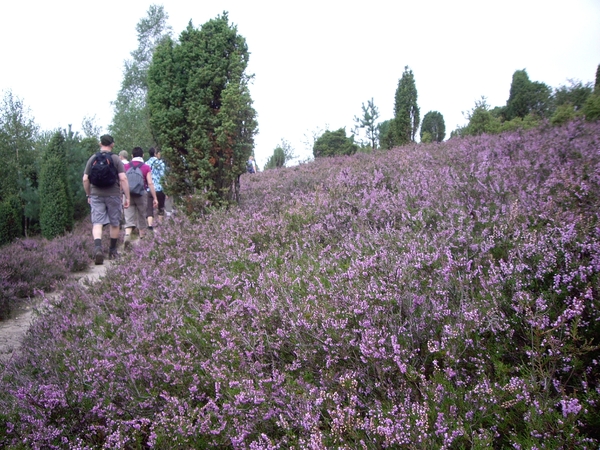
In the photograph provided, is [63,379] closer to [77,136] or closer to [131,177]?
[131,177]

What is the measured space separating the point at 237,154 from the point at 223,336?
471cm

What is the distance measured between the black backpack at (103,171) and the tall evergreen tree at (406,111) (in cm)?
1452

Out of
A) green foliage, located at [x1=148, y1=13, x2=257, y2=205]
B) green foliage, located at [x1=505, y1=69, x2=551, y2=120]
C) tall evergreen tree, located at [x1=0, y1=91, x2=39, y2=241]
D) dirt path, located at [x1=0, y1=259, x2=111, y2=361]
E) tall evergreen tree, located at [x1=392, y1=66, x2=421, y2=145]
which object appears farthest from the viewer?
tall evergreen tree, located at [x1=392, y1=66, x2=421, y2=145]

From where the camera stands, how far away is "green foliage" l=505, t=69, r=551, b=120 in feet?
63.3

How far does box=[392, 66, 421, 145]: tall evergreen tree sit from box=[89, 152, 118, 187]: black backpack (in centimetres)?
1452

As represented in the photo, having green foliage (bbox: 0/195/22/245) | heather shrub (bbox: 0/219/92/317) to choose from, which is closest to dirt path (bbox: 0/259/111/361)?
heather shrub (bbox: 0/219/92/317)

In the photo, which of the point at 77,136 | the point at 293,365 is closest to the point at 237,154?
the point at 293,365

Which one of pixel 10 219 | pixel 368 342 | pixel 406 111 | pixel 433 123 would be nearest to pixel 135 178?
pixel 10 219

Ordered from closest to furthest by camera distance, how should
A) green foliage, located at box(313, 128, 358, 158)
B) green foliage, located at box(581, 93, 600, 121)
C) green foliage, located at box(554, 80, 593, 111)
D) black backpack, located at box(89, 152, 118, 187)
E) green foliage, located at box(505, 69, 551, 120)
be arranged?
black backpack, located at box(89, 152, 118, 187) → green foliage, located at box(581, 93, 600, 121) → green foliage, located at box(554, 80, 593, 111) → green foliage, located at box(505, 69, 551, 120) → green foliage, located at box(313, 128, 358, 158)

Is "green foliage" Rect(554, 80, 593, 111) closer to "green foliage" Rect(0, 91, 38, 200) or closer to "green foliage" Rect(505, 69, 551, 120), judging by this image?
"green foliage" Rect(505, 69, 551, 120)

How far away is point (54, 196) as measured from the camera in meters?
12.1

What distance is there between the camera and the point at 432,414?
1835 millimetres

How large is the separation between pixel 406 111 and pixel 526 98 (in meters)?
5.65

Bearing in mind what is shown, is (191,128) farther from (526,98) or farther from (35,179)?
(526,98)
